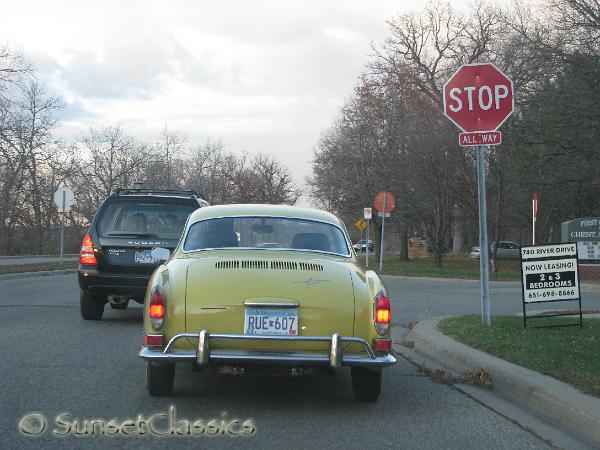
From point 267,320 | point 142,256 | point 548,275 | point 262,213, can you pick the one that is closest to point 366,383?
point 267,320

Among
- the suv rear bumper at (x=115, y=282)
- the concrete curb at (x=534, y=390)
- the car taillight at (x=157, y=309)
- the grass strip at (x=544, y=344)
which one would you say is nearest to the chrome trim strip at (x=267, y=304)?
the car taillight at (x=157, y=309)

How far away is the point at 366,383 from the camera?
19.6ft

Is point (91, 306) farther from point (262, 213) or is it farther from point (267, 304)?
point (267, 304)

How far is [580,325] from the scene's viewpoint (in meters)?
9.95

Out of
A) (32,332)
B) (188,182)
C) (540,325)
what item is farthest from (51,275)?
(188,182)

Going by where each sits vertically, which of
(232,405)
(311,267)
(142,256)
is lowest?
(232,405)

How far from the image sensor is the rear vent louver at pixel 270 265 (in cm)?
580

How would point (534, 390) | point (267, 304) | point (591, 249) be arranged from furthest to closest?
point (591, 249)
point (534, 390)
point (267, 304)

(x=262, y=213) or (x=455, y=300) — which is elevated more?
(x=262, y=213)

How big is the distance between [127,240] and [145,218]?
0.43 metres

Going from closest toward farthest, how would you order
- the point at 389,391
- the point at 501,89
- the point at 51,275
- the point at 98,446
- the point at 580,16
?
1. the point at 98,446
2. the point at 389,391
3. the point at 501,89
4. the point at 51,275
5. the point at 580,16

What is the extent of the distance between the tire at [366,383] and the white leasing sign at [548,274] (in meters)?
4.45

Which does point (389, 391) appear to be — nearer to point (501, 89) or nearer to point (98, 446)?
point (98, 446)

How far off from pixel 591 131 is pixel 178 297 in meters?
23.5
